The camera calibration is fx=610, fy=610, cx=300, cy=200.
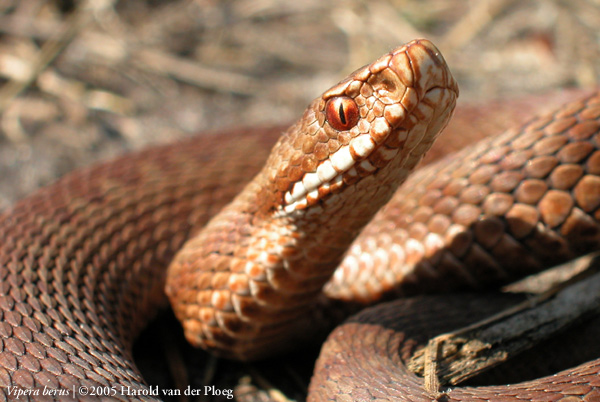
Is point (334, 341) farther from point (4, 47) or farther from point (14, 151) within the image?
point (4, 47)

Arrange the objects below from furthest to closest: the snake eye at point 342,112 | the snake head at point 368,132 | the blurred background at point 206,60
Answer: the blurred background at point 206,60 < the snake eye at point 342,112 < the snake head at point 368,132

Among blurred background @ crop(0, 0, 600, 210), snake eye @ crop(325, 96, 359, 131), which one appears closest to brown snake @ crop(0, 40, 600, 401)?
snake eye @ crop(325, 96, 359, 131)

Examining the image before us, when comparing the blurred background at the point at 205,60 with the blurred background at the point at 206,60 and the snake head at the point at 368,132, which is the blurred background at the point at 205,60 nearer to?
the blurred background at the point at 206,60

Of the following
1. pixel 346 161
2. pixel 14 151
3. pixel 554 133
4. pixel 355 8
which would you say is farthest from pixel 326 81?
pixel 346 161

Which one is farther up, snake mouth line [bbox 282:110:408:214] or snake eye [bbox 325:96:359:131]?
snake eye [bbox 325:96:359:131]

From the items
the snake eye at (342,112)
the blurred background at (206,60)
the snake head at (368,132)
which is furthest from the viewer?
the blurred background at (206,60)

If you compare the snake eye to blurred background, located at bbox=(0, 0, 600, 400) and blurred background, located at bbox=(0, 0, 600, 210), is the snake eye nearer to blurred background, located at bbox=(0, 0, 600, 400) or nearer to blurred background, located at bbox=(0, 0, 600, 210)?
blurred background, located at bbox=(0, 0, 600, 400)

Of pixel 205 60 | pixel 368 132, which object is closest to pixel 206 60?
pixel 205 60

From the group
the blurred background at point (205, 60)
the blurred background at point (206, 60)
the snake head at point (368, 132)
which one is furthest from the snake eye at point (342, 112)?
the blurred background at point (205, 60)
